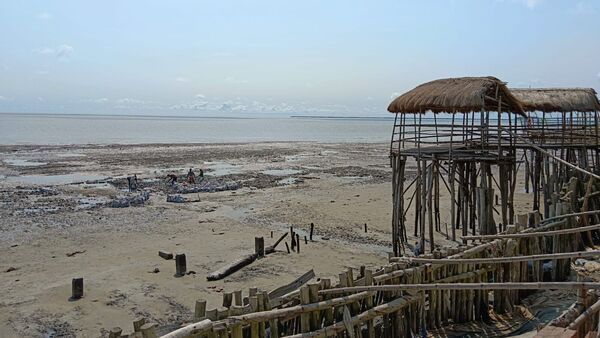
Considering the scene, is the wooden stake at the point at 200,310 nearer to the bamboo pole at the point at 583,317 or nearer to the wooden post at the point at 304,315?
the wooden post at the point at 304,315

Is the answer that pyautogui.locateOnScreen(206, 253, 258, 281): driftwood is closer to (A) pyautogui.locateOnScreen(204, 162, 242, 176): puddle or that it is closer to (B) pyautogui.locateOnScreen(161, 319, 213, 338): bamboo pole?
(B) pyautogui.locateOnScreen(161, 319, 213, 338): bamboo pole

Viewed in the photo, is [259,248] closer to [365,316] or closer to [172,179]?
[365,316]

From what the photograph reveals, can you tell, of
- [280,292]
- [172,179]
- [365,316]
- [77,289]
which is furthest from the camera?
[172,179]

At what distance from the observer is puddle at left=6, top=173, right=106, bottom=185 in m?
34.6

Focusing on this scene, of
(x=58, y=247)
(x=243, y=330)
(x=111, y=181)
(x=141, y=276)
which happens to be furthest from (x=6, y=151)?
(x=243, y=330)

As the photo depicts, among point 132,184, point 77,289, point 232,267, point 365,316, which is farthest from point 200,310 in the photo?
point 132,184

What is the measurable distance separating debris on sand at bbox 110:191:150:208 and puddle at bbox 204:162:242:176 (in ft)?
36.4

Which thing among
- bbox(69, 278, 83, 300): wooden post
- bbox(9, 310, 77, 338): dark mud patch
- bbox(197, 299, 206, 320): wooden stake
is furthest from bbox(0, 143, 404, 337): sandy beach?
bbox(197, 299, 206, 320): wooden stake

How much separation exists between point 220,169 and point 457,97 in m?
30.1

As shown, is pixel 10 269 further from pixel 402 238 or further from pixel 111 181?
pixel 111 181

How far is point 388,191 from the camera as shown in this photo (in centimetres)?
3044

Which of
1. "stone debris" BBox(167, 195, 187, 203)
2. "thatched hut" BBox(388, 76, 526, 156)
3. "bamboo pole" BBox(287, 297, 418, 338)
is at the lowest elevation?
"stone debris" BBox(167, 195, 187, 203)

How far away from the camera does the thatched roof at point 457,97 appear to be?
14297 mm

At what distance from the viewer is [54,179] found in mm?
35938
